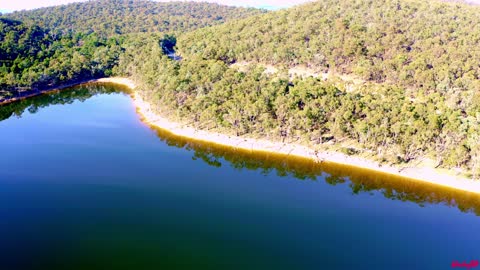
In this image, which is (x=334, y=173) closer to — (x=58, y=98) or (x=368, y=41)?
(x=368, y=41)

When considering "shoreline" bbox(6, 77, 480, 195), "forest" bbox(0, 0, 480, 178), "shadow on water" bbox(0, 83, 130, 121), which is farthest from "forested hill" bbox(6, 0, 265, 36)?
"shoreline" bbox(6, 77, 480, 195)

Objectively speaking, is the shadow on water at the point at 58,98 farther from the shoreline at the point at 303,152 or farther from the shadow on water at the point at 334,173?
the shadow on water at the point at 334,173

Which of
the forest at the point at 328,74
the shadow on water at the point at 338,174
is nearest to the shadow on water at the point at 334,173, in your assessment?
the shadow on water at the point at 338,174

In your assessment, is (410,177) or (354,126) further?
(354,126)

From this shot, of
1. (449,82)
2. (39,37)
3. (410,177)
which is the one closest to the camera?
(410,177)

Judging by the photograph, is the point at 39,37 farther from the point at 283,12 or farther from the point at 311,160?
the point at 311,160

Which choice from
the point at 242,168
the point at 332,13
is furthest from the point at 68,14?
the point at 242,168

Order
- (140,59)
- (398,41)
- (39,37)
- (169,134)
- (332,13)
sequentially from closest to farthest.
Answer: (169,134), (398,41), (140,59), (332,13), (39,37)
